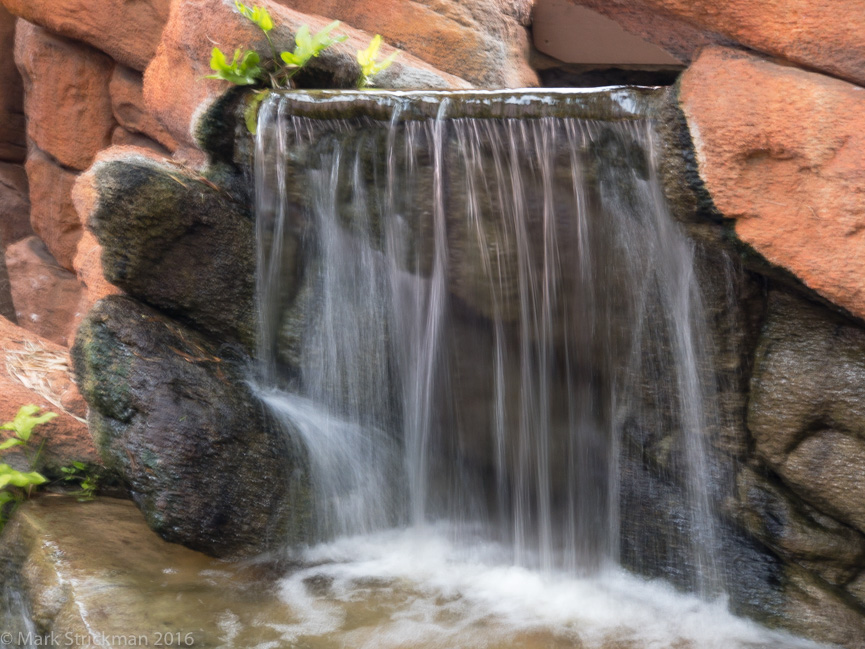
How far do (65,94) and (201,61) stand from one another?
411cm

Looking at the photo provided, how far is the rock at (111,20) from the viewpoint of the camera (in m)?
7.27

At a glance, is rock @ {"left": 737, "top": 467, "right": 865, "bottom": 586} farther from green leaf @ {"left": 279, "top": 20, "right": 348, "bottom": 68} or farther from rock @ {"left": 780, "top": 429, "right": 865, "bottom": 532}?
green leaf @ {"left": 279, "top": 20, "right": 348, "bottom": 68}

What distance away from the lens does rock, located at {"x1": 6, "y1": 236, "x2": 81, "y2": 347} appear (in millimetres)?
8844

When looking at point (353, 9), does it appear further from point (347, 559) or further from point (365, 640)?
point (365, 640)

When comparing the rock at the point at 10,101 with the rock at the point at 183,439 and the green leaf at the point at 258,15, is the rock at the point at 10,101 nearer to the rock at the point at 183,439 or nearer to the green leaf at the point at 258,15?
the green leaf at the point at 258,15

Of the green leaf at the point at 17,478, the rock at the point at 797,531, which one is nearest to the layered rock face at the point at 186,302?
the green leaf at the point at 17,478

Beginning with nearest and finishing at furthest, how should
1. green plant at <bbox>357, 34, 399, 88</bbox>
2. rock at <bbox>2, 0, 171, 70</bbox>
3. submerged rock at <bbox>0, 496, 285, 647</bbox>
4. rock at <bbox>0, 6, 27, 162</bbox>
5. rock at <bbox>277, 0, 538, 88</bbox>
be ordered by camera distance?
submerged rock at <bbox>0, 496, 285, 647</bbox>, green plant at <bbox>357, 34, 399, 88</bbox>, rock at <bbox>277, 0, 538, 88</bbox>, rock at <bbox>2, 0, 171, 70</bbox>, rock at <bbox>0, 6, 27, 162</bbox>

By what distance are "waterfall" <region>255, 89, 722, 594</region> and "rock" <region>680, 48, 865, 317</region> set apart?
30cm

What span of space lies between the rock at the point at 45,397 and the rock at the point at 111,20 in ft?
10.5

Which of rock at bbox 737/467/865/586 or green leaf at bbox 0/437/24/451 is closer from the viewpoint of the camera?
rock at bbox 737/467/865/586

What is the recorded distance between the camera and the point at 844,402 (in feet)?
10.8

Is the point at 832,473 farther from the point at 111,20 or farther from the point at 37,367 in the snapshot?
the point at 111,20

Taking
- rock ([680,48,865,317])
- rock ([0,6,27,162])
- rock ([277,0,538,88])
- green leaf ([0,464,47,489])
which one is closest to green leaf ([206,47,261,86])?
green leaf ([0,464,47,489])

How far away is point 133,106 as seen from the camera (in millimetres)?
7820
